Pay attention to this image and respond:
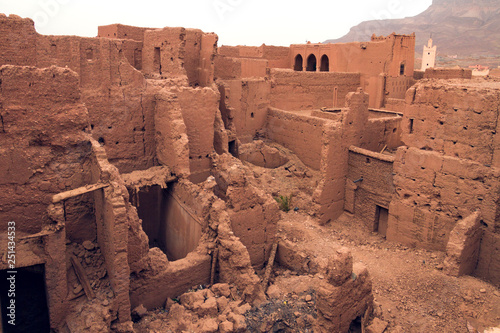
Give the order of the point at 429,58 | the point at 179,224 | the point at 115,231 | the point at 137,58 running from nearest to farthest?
the point at 115,231 → the point at 179,224 → the point at 137,58 → the point at 429,58

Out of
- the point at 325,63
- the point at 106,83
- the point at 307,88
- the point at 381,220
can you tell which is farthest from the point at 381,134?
the point at 325,63

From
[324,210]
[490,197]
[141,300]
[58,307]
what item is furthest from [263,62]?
[58,307]

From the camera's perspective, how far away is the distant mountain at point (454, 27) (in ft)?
252

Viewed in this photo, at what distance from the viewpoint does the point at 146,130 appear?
11844mm

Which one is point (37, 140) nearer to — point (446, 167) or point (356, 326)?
point (356, 326)

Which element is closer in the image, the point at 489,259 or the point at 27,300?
the point at 27,300

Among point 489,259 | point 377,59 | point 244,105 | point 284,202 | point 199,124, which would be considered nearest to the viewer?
point 489,259

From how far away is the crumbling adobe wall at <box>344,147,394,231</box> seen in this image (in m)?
13.2

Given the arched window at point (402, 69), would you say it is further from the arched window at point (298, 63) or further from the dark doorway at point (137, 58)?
the dark doorway at point (137, 58)

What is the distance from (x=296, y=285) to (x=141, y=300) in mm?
3537

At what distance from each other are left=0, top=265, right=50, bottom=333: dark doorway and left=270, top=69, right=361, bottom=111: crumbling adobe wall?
13.5 m

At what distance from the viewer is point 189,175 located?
37.0 feet

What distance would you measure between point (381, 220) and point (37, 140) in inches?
405

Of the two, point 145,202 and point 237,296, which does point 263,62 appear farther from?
point 237,296
